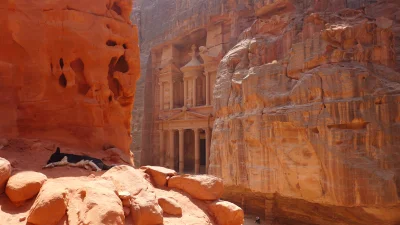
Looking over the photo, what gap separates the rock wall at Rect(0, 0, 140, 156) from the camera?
19.1 ft

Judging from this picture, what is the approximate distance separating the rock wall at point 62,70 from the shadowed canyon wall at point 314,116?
8.08 meters

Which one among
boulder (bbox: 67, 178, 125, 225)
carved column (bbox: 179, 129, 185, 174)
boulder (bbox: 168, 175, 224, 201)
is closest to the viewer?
boulder (bbox: 67, 178, 125, 225)

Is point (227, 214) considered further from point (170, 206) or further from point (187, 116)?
point (187, 116)

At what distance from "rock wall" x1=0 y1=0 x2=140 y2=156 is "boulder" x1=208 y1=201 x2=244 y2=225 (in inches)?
131

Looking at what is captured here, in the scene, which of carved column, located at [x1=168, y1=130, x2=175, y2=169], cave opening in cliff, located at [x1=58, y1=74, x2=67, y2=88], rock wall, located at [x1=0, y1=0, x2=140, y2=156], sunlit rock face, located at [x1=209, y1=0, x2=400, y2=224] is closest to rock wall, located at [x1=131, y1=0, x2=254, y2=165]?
carved column, located at [x1=168, y1=130, x2=175, y2=169]

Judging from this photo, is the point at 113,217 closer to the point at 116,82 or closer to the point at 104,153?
the point at 104,153

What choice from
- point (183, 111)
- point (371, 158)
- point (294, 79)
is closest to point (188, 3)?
point (183, 111)

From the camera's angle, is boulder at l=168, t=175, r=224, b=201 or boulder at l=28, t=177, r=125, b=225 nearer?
boulder at l=28, t=177, r=125, b=225

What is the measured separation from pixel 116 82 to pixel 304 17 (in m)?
10.6

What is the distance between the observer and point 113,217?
3150 mm

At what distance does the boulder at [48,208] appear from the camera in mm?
3180

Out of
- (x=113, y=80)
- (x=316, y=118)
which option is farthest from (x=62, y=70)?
(x=316, y=118)

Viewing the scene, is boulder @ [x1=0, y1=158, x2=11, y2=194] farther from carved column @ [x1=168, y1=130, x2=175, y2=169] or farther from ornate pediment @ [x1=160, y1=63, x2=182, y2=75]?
ornate pediment @ [x1=160, y1=63, x2=182, y2=75]

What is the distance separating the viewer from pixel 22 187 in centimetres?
359
